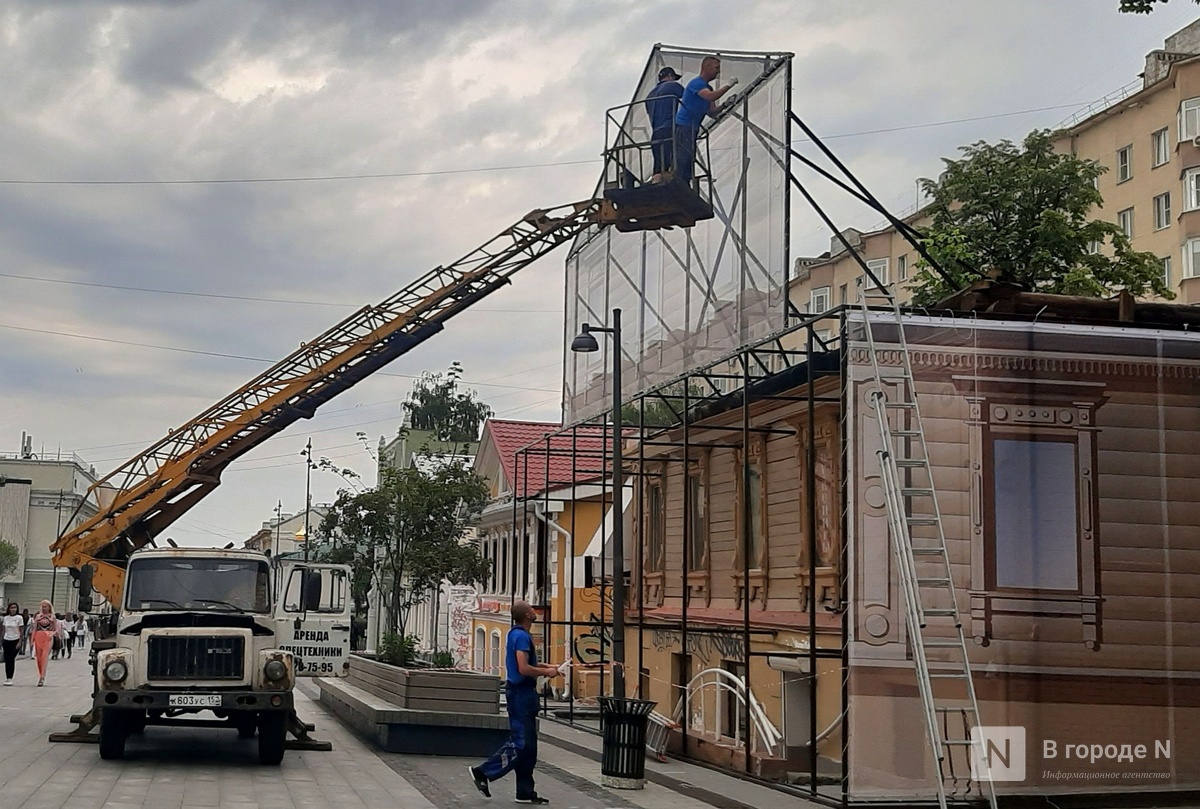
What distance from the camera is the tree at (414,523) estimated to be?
35344 millimetres

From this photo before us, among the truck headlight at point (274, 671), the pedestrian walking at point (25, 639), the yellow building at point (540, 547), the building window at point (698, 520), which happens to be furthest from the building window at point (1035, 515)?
the pedestrian walking at point (25, 639)

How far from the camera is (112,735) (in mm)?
15398

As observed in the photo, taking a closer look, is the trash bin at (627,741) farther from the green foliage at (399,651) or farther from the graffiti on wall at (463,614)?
the graffiti on wall at (463,614)

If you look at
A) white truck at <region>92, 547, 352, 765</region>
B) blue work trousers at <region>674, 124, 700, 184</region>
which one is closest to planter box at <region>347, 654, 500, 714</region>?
white truck at <region>92, 547, 352, 765</region>

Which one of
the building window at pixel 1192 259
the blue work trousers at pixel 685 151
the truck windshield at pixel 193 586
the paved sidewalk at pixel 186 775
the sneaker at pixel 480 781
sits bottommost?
the paved sidewalk at pixel 186 775

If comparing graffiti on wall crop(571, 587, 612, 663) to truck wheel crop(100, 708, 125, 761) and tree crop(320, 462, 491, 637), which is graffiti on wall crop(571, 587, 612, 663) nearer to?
tree crop(320, 462, 491, 637)

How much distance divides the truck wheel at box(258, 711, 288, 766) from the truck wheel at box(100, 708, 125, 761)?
1.49 m

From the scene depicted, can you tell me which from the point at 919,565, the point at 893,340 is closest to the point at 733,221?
the point at 893,340

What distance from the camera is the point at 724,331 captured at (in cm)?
1817

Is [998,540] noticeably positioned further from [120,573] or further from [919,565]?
[120,573]

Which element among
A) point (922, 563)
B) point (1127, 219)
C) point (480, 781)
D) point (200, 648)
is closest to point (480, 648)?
point (1127, 219)

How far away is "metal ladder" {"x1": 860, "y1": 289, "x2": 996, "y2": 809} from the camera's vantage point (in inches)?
519

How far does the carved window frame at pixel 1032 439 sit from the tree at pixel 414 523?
74.1 feet

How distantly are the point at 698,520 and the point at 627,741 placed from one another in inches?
329
